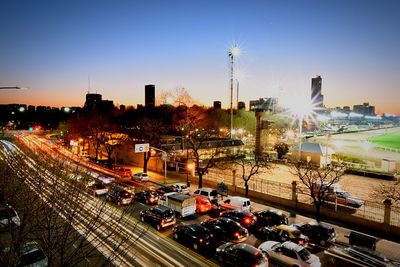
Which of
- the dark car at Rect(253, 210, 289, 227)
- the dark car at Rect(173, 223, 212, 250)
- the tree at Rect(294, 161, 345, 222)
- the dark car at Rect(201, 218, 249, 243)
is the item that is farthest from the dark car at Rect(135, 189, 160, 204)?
the tree at Rect(294, 161, 345, 222)

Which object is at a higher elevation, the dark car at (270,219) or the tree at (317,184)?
the tree at (317,184)

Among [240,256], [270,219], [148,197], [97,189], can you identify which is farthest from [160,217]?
[97,189]

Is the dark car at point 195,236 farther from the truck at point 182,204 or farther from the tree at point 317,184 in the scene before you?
the tree at point 317,184

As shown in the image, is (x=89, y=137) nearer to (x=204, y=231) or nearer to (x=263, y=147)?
(x=263, y=147)

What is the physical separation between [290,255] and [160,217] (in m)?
9.58

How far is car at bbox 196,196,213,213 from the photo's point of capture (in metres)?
25.3

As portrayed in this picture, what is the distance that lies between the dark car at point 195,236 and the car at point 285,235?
173 inches

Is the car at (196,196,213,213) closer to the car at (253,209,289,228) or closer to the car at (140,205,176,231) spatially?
the car at (140,205,176,231)

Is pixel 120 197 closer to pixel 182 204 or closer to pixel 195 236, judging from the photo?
pixel 182 204

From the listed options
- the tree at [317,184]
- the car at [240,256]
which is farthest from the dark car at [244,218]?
the tree at [317,184]

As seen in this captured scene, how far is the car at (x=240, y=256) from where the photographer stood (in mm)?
14758

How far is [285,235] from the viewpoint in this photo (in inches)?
736

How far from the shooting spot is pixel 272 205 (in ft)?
92.3

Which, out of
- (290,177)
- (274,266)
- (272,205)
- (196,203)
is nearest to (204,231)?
(274,266)
